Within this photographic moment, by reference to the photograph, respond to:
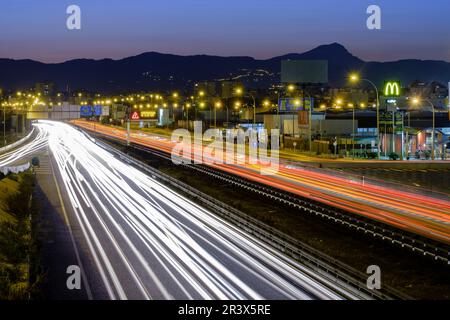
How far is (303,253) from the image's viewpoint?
21750 mm

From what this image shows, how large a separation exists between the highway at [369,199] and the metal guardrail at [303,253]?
530 cm

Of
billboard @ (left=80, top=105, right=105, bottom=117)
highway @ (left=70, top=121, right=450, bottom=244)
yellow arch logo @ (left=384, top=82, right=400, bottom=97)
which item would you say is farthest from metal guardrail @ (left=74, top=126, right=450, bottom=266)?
billboard @ (left=80, top=105, right=105, bottom=117)

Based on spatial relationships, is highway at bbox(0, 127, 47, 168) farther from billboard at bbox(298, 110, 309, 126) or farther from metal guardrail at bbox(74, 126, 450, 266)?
metal guardrail at bbox(74, 126, 450, 266)

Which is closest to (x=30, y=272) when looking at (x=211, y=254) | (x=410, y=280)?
(x=211, y=254)

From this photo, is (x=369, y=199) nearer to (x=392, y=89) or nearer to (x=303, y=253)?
(x=303, y=253)

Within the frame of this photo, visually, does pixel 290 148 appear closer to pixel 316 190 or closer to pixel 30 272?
pixel 316 190

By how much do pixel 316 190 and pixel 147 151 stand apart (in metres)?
40.9

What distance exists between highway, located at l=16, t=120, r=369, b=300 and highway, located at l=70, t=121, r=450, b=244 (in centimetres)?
646

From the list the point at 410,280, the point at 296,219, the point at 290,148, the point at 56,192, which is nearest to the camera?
the point at 410,280

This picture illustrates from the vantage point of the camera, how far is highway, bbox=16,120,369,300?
18906 mm

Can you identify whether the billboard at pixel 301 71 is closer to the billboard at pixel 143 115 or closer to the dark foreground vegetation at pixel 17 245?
the billboard at pixel 143 115

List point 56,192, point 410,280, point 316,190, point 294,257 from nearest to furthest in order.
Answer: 1. point 410,280
2. point 294,257
3. point 316,190
4. point 56,192

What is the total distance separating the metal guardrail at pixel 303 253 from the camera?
18.0 m

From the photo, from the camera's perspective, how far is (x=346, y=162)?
5188cm
